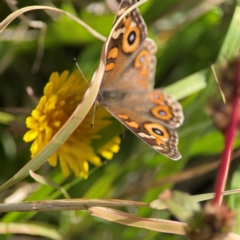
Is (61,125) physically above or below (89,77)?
below

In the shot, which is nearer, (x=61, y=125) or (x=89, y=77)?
(x=61, y=125)

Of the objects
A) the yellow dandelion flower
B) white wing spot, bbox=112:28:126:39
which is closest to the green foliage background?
the yellow dandelion flower

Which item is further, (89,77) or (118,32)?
(89,77)

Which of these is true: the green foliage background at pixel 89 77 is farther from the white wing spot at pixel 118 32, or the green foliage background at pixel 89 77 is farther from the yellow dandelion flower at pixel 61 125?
the white wing spot at pixel 118 32

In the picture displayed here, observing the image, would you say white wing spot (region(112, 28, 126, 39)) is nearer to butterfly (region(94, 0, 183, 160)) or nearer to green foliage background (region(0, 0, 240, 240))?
butterfly (region(94, 0, 183, 160))
